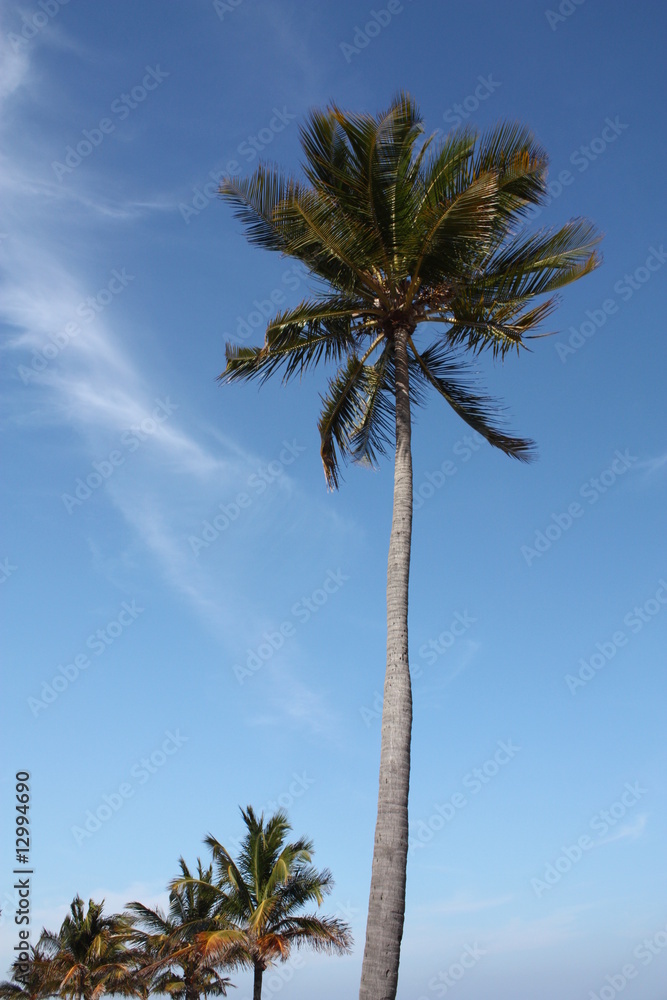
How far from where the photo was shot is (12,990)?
35594mm

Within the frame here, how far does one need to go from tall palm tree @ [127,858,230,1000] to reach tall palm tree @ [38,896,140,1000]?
83 centimetres

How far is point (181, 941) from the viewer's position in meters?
29.0

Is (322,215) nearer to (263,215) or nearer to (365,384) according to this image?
(263,215)

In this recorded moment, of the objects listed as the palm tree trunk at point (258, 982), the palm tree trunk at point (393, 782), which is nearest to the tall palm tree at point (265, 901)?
the palm tree trunk at point (258, 982)

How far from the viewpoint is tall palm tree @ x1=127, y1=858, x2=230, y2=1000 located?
92.7ft

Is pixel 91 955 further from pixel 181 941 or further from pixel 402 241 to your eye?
pixel 402 241

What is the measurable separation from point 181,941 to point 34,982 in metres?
8.49

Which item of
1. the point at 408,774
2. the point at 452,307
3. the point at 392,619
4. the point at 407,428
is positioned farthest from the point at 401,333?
the point at 408,774

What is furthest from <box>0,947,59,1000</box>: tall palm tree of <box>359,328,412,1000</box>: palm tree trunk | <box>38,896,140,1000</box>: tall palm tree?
<box>359,328,412,1000</box>: palm tree trunk

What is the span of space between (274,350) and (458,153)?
437cm

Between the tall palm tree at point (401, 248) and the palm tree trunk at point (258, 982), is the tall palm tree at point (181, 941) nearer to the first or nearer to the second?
the palm tree trunk at point (258, 982)

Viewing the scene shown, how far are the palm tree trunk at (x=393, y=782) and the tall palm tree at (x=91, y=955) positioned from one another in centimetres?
2679

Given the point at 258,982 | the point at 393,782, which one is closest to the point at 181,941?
the point at 258,982

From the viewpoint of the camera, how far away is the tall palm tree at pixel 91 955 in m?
30.9
